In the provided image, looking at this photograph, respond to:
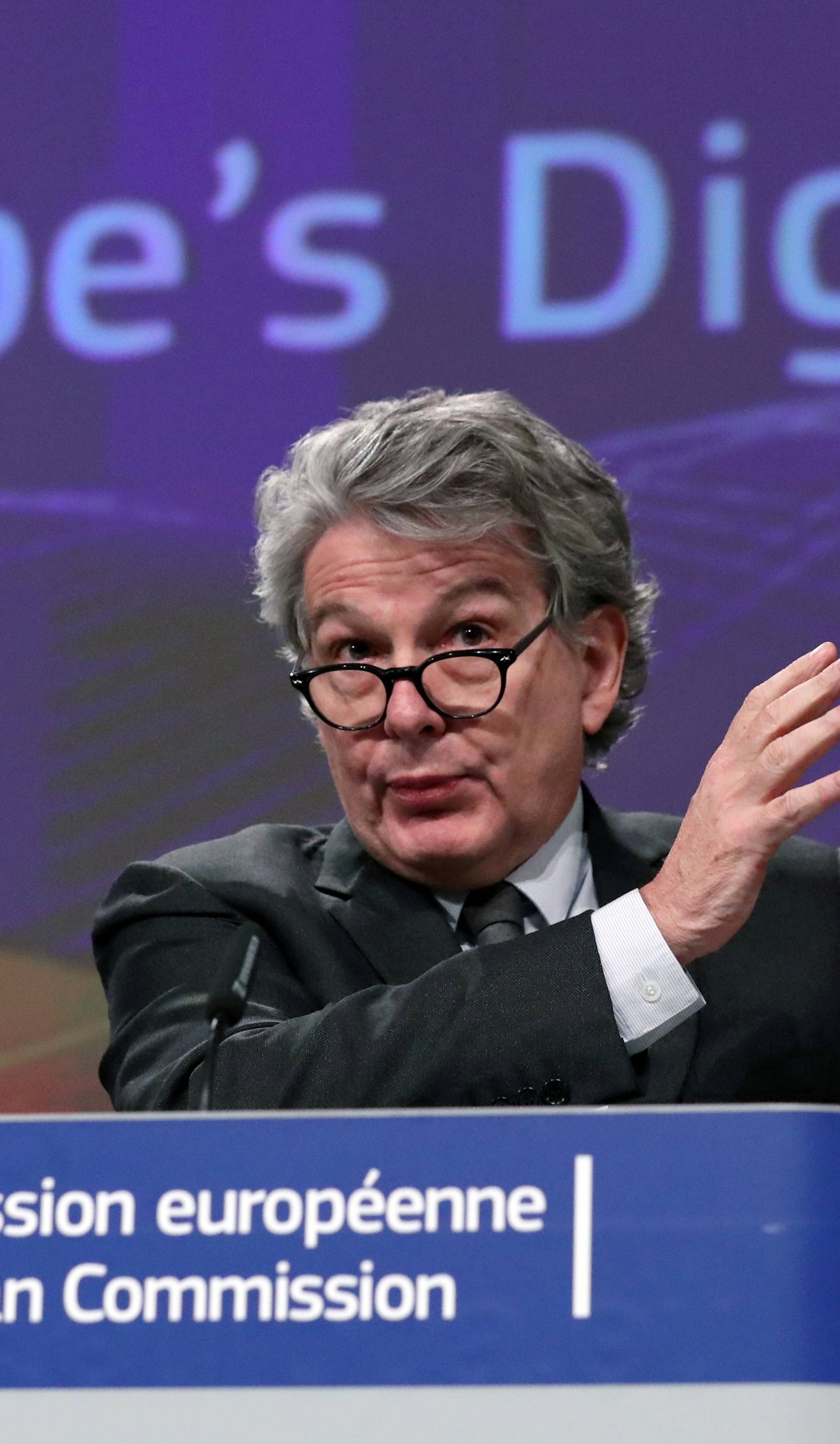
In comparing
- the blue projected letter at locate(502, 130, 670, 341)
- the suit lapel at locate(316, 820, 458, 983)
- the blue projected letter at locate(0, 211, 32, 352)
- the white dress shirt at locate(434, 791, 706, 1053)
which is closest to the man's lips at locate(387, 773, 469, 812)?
the suit lapel at locate(316, 820, 458, 983)

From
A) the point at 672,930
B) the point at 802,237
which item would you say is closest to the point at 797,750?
the point at 672,930

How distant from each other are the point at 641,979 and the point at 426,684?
0.50 m

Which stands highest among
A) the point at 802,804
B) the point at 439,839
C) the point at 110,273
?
the point at 110,273

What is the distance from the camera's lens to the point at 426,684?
181 centimetres

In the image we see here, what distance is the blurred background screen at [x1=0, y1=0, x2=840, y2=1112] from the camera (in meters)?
2.44

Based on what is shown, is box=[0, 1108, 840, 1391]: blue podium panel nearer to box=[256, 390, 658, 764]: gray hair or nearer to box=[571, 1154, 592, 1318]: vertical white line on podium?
box=[571, 1154, 592, 1318]: vertical white line on podium

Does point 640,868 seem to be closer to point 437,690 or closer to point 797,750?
point 437,690

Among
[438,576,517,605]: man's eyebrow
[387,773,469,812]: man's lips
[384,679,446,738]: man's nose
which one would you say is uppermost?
[438,576,517,605]: man's eyebrow

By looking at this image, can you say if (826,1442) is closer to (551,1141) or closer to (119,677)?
(551,1141)

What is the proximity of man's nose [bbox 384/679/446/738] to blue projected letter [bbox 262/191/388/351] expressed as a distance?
91cm

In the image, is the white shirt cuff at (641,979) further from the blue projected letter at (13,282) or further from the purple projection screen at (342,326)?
the blue projected letter at (13,282)

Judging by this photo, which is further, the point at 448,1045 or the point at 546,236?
the point at 546,236

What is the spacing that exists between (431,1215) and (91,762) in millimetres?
1617

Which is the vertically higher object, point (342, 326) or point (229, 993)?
point (342, 326)
